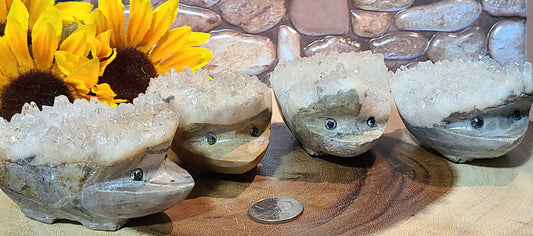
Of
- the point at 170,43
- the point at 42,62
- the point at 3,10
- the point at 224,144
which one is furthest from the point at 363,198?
the point at 3,10

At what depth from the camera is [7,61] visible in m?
0.91

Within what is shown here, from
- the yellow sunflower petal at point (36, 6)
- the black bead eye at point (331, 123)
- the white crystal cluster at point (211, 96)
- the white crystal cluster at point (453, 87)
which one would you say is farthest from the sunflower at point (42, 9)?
the white crystal cluster at point (453, 87)

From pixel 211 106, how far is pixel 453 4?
0.92 m

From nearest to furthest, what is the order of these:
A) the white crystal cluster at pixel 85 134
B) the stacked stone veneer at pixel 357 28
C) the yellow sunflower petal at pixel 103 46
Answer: the white crystal cluster at pixel 85 134 < the yellow sunflower petal at pixel 103 46 < the stacked stone veneer at pixel 357 28

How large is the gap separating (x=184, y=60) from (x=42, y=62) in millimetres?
251

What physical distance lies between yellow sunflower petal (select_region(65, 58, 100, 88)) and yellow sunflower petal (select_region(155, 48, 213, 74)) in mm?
142

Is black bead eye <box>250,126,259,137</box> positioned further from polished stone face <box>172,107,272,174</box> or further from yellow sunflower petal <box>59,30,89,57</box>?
yellow sunflower petal <box>59,30,89,57</box>

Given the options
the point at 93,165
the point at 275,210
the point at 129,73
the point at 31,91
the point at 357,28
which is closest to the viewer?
the point at 93,165

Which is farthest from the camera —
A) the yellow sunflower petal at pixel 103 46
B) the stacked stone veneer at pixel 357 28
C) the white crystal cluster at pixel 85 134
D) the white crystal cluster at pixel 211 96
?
the stacked stone veneer at pixel 357 28

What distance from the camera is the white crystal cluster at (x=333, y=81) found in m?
0.90

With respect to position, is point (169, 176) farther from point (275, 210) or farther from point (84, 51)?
point (84, 51)

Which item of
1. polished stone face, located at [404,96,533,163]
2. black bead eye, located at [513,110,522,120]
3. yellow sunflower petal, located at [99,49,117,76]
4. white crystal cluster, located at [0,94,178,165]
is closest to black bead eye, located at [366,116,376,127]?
polished stone face, located at [404,96,533,163]

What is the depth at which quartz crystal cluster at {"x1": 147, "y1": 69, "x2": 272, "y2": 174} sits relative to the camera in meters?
0.87

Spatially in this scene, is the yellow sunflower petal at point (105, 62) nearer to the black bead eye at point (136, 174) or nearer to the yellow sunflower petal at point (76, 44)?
the yellow sunflower petal at point (76, 44)
